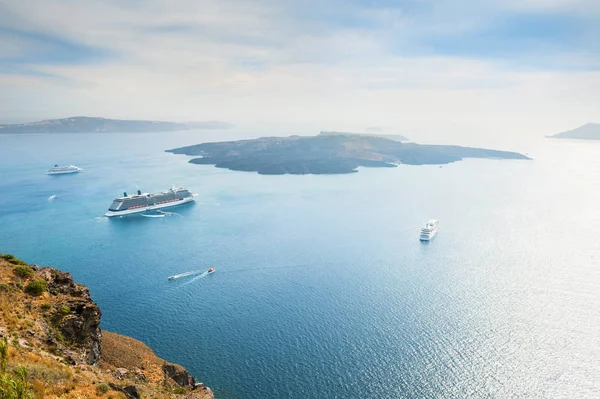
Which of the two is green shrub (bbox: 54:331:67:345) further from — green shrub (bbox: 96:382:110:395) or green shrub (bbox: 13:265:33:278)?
green shrub (bbox: 96:382:110:395)

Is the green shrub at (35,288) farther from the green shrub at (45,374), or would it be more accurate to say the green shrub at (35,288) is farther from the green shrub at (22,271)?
the green shrub at (45,374)

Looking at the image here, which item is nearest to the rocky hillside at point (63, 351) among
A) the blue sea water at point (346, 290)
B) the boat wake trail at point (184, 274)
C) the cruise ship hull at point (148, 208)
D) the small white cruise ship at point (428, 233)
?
the blue sea water at point (346, 290)

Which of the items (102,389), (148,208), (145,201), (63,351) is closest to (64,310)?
(63,351)

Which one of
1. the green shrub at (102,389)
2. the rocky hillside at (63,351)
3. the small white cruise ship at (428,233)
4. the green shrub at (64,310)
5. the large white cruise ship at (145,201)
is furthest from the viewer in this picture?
the large white cruise ship at (145,201)

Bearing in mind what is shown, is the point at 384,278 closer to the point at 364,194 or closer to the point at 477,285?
the point at 477,285

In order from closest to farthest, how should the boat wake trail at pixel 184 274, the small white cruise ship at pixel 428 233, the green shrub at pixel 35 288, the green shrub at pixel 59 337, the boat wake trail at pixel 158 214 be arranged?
the green shrub at pixel 59 337 → the green shrub at pixel 35 288 → the boat wake trail at pixel 184 274 → the small white cruise ship at pixel 428 233 → the boat wake trail at pixel 158 214

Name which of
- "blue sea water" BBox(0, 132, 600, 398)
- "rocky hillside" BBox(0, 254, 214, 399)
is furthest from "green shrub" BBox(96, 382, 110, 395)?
"blue sea water" BBox(0, 132, 600, 398)

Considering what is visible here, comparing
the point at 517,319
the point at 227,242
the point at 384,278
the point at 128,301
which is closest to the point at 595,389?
the point at 517,319
